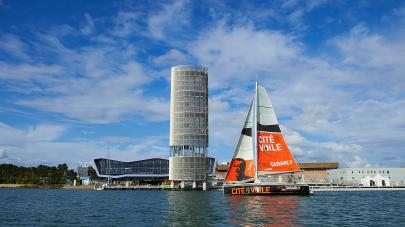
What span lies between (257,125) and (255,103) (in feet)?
11.6

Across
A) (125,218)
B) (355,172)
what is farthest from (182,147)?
(125,218)

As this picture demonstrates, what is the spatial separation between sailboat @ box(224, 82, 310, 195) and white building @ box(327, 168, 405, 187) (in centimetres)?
8730

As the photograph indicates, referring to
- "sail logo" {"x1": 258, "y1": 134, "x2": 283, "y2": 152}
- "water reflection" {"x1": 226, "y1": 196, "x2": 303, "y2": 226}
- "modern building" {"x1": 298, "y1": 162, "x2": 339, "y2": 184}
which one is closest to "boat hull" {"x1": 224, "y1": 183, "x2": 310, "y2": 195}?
"sail logo" {"x1": 258, "y1": 134, "x2": 283, "y2": 152}

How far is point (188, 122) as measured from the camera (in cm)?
14862

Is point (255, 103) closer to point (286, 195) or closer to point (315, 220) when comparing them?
point (286, 195)

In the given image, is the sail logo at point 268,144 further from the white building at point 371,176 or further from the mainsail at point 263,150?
the white building at point 371,176

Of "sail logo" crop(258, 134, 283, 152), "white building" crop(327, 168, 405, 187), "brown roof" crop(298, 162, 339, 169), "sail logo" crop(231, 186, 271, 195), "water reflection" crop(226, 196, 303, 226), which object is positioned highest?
"brown roof" crop(298, 162, 339, 169)

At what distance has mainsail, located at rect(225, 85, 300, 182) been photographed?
72500mm

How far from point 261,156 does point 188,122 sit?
255 feet

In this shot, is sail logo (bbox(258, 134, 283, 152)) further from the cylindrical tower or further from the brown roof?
the brown roof

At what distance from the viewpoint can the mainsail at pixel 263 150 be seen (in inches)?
2854

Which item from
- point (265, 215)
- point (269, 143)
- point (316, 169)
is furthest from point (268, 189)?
point (316, 169)

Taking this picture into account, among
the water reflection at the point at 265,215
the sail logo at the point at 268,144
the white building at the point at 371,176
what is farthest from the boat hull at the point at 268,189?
the white building at the point at 371,176

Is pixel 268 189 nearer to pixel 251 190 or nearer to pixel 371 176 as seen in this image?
pixel 251 190
